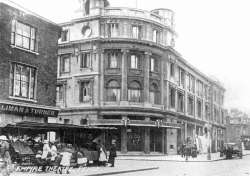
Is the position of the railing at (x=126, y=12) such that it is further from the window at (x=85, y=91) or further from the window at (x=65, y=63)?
the window at (x=85, y=91)

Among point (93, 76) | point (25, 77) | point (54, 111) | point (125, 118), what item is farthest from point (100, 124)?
point (25, 77)

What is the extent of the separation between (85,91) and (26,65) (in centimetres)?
2008

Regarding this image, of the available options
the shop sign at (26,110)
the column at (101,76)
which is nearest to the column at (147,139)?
the column at (101,76)

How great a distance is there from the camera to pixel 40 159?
2009 centimetres

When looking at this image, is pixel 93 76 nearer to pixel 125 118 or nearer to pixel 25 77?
pixel 125 118

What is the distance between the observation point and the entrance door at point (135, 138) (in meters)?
44.6

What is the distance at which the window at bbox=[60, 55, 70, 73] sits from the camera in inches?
1911

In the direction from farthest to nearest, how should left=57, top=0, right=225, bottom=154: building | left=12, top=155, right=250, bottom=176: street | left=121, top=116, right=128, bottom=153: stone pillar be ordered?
left=57, top=0, right=225, bottom=154: building, left=121, top=116, right=128, bottom=153: stone pillar, left=12, top=155, right=250, bottom=176: street

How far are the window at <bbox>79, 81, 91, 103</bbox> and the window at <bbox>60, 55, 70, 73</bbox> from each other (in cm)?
310

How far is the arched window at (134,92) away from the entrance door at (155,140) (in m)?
4.09

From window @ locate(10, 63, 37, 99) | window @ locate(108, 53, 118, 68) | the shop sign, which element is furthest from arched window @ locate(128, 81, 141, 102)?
window @ locate(10, 63, 37, 99)

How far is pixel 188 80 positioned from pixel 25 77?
119ft

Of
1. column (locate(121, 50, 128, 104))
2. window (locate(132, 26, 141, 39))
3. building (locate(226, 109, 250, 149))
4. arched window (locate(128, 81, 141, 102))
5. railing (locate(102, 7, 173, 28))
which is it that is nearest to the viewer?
column (locate(121, 50, 128, 104))

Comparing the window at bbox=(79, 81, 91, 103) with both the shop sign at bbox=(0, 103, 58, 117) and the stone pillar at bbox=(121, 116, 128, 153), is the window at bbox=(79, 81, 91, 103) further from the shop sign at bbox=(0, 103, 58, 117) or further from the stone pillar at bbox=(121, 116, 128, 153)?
the shop sign at bbox=(0, 103, 58, 117)
